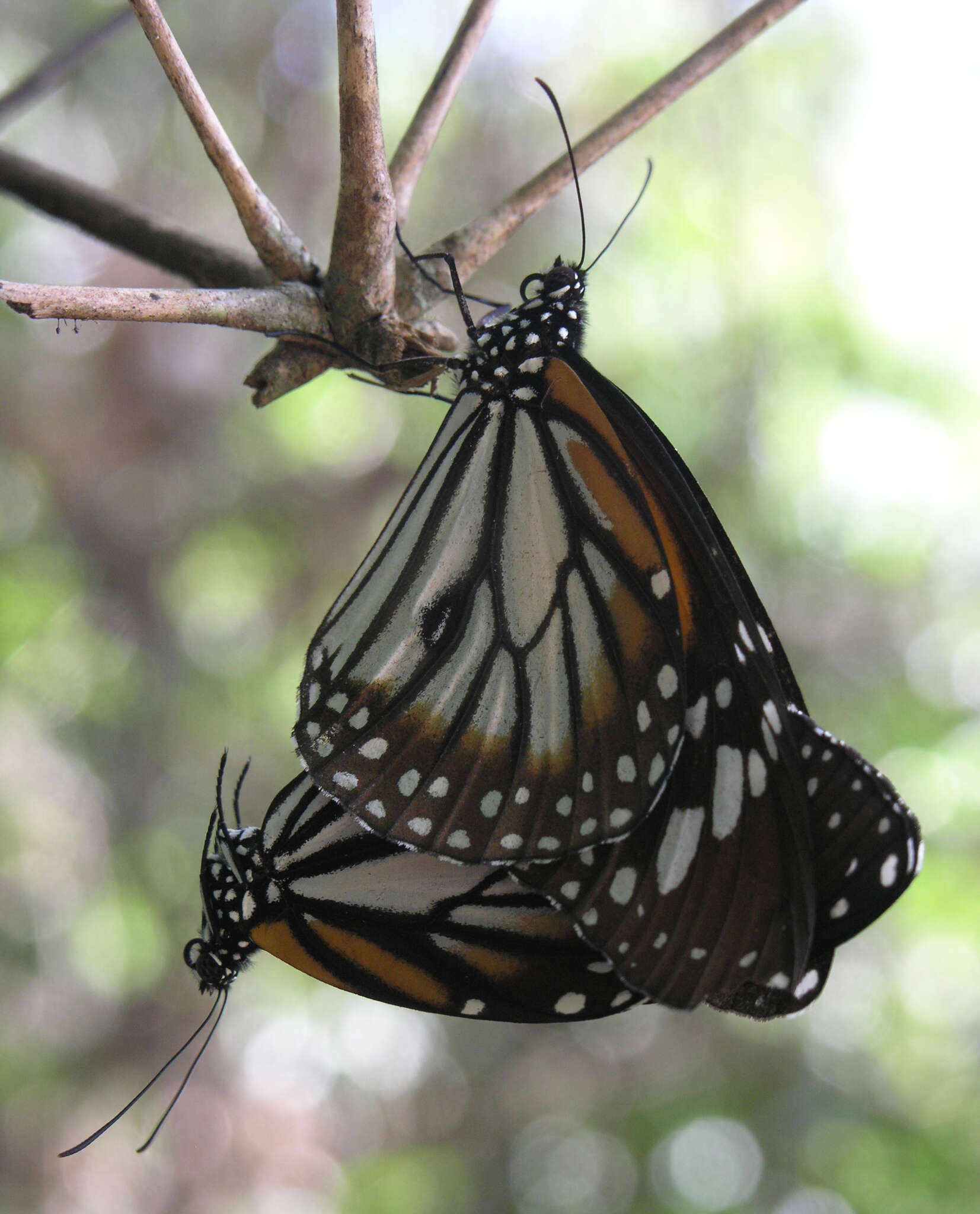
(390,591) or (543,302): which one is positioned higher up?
(543,302)

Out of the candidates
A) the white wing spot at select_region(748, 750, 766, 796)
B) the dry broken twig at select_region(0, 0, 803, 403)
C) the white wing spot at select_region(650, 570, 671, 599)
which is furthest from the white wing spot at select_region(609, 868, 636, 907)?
the dry broken twig at select_region(0, 0, 803, 403)

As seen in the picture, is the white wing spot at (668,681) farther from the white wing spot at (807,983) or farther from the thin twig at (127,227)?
the thin twig at (127,227)

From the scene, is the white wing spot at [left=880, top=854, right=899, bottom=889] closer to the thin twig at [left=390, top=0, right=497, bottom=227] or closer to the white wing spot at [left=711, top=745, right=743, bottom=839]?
the white wing spot at [left=711, top=745, right=743, bottom=839]

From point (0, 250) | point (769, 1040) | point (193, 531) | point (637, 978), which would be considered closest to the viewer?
point (637, 978)

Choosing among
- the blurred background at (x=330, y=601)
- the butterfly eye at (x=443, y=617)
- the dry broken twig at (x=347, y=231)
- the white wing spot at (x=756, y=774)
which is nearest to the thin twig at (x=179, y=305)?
the dry broken twig at (x=347, y=231)

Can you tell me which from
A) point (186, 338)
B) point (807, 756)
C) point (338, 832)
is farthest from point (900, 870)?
point (186, 338)

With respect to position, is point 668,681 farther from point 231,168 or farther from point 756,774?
point 231,168

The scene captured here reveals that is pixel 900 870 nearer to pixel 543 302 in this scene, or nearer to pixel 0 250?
pixel 543 302

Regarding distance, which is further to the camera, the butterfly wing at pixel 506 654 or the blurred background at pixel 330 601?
the blurred background at pixel 330 601
